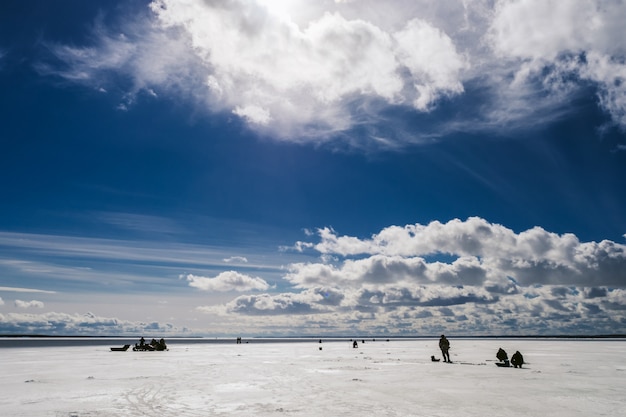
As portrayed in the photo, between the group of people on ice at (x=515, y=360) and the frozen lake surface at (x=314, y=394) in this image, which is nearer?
the frozen lake surface at (x=314, y=394)

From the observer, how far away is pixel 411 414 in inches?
591

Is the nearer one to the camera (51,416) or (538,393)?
(51,416)

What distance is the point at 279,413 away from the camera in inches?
602

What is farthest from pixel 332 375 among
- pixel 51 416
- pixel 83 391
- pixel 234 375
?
pixel 51 416

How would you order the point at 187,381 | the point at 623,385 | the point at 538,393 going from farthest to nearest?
1. the point at 187,381
2. the point at 623,385
3. the point at 538,393

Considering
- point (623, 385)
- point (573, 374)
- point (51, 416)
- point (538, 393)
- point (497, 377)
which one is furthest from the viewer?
point (573, 374)

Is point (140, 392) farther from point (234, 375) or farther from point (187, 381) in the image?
point (234, 375)

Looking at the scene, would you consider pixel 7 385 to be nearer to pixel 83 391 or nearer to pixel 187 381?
pixel 83 391

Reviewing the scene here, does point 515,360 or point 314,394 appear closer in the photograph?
point 314,394

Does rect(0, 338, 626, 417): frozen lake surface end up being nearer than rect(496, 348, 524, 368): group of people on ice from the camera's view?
Yes

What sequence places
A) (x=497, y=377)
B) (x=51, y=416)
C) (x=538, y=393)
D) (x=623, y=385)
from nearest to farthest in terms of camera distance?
1. (x=51, y=416)
2. (x=538, y=393)
3. (x=623, y=385)
4. (x=497, y=377)

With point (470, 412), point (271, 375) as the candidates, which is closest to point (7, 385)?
point (271, 375)

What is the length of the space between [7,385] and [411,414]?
21603 millimetres

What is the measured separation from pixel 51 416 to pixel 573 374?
29937 millimetres
